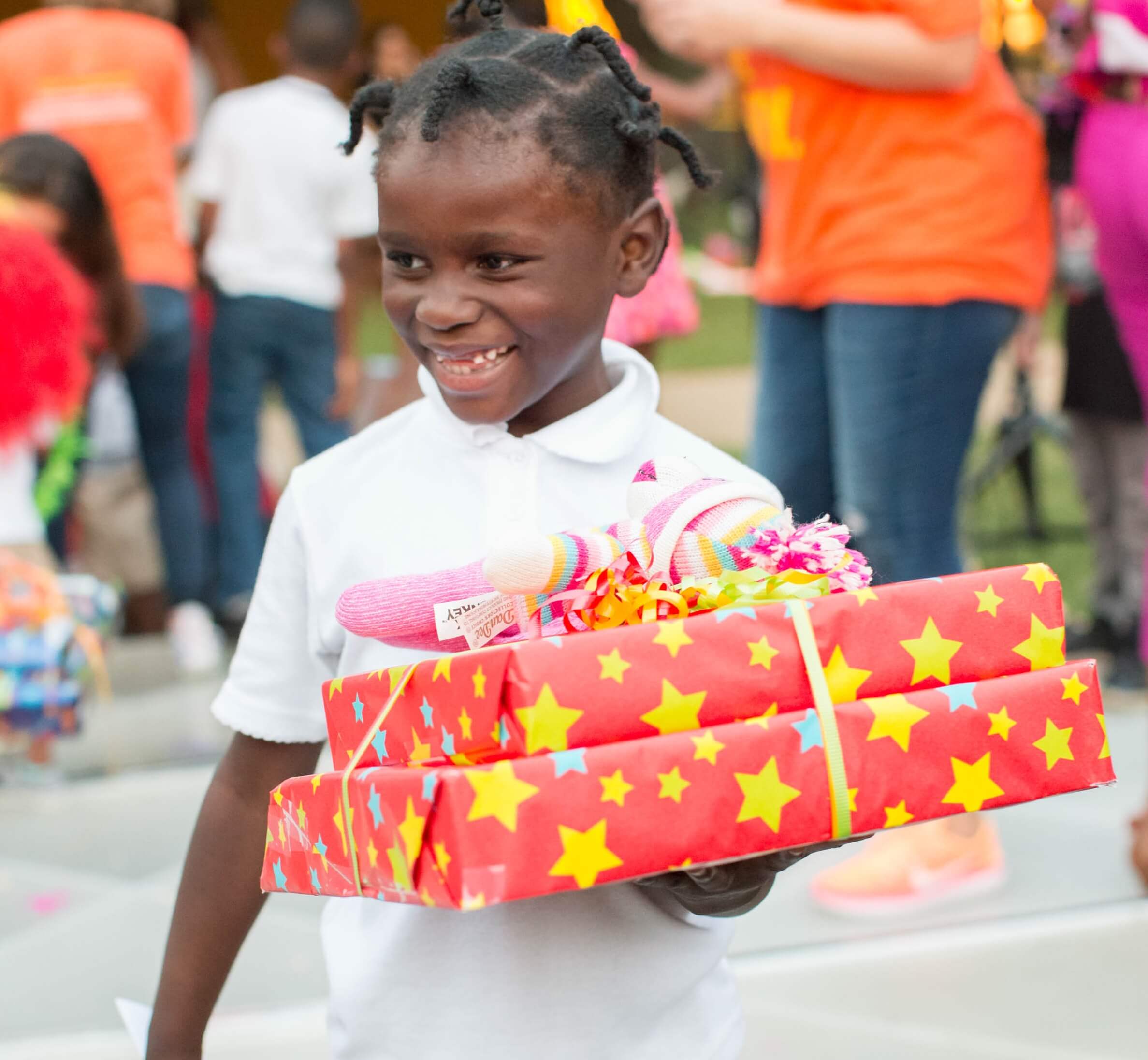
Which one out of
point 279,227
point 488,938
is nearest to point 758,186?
point 279,227

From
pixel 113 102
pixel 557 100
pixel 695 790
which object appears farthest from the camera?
pixel 113 102

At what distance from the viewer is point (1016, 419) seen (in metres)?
5.47

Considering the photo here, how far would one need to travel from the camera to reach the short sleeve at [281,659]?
144cm

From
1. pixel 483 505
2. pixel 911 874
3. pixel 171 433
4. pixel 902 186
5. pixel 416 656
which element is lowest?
pixel 911 874

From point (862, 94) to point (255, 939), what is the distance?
1.82m

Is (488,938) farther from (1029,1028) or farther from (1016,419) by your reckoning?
(1016,419)

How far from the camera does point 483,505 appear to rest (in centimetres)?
141

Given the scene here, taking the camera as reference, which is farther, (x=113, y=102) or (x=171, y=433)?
(x=171, y=433)

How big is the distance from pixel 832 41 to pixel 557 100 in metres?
1.19

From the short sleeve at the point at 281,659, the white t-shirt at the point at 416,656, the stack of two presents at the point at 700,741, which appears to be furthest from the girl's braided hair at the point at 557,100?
the stack of two presents at the point at 700,741

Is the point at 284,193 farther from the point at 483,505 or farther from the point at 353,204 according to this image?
the point at 483,505

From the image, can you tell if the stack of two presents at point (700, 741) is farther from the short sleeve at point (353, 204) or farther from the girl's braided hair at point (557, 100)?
the short sleeve at point (353, 204)

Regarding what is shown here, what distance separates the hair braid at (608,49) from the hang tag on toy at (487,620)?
53cm

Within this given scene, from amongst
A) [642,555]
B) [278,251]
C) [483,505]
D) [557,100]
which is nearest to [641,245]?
[557,100]
